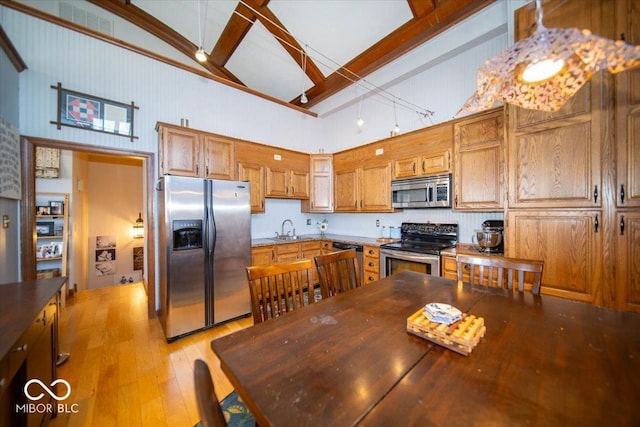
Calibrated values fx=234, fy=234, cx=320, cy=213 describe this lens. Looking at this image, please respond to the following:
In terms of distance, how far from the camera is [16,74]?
2268 mm

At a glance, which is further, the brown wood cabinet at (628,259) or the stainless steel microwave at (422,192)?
the stainless steel microwave at (422,192)

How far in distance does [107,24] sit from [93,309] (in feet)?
12.5

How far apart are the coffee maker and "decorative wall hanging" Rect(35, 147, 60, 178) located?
5.72 metres

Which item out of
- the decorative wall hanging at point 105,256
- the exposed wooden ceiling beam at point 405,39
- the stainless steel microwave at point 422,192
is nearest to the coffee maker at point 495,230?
the stainless steel microwave at point 422,192

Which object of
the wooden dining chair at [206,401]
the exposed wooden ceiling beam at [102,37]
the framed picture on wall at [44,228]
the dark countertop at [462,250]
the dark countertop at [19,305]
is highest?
the exposed wooden ceiling beam at [102,37]

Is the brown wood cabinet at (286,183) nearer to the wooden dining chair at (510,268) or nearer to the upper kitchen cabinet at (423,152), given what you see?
the upper kitchen cabinet at (423,152)

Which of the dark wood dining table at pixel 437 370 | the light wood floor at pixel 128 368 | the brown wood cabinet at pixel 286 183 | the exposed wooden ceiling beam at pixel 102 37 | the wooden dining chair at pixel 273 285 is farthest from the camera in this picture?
the brown wood cabinet at pixel 286 183

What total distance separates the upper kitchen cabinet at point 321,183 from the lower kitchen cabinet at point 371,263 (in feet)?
3.81

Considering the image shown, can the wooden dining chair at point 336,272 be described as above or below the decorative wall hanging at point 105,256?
above

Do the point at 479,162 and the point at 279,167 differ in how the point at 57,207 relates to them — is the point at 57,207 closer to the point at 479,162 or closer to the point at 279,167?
the point at 279,167

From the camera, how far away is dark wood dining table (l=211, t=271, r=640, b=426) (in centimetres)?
59

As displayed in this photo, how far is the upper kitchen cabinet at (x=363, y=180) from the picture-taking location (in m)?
3.40

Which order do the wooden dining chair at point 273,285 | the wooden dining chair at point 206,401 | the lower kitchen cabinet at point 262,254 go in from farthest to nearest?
the lower kitchen cabinet at point 262,254, the wooden dining chair at point 273,285, the wooden dining chair at point 206,401

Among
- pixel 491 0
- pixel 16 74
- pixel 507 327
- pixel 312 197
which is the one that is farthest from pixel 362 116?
pixel 16 74
